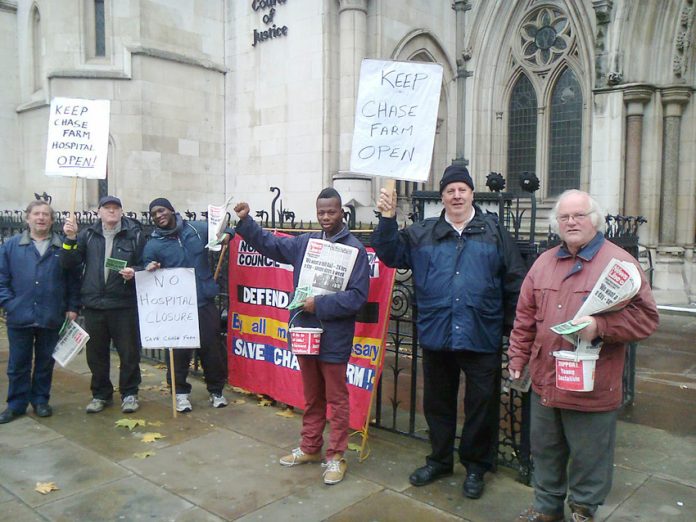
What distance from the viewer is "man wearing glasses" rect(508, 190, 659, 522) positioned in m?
3.22

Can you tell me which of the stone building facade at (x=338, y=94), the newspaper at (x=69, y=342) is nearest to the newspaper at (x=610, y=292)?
the newspaper at (x=69, y=342)

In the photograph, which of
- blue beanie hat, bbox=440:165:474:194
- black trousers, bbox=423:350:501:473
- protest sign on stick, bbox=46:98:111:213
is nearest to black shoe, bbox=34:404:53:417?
protest sign on stick, bbox=46:98:111:213

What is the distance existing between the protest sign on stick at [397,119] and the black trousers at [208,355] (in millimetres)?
2427

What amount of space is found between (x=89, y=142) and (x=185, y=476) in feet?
11.9

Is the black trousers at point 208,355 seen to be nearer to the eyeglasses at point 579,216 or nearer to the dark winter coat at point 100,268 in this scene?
the dark winter coat at point 100,268

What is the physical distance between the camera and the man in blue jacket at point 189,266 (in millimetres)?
5793

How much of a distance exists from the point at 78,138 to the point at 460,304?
4.45 metres

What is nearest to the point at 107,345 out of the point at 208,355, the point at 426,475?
the point at 208,355

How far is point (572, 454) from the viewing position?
11.0 feet

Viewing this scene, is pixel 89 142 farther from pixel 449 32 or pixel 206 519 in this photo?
pixel 449 32

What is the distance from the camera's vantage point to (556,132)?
1480 centimetres

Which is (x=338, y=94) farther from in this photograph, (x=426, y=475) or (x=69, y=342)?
(x=426, y=475)

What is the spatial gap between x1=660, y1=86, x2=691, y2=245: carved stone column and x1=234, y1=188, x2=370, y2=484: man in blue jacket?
1050 cm

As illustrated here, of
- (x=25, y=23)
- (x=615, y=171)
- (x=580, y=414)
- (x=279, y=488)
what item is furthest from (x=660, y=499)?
(x=25, y=23)
